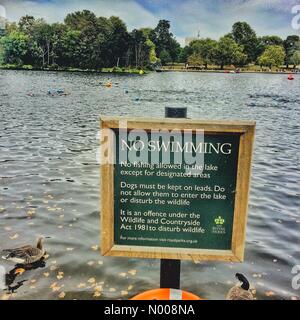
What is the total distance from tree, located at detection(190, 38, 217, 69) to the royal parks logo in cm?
13060

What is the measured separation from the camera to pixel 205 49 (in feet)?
427

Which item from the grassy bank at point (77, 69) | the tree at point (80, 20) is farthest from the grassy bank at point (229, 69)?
the tree at point (80, 20)

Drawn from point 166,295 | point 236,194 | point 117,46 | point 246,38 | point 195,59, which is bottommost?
point 166,295

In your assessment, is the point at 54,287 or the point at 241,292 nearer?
the point at 241,292

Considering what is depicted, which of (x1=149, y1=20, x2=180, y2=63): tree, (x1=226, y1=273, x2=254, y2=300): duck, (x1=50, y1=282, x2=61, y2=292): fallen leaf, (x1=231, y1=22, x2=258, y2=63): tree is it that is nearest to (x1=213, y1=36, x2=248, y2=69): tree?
(x1=231, y1=22, x2=258, y2=63): tree

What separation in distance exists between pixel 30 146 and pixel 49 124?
20.9 ft

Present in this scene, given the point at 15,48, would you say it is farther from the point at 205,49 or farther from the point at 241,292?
the point at 241,292

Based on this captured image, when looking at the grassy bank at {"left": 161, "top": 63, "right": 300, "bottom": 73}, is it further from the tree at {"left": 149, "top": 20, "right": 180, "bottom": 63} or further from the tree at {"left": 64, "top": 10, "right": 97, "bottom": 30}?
the tree at {"left": 64, "top": 10, "right": 97, "bottom": 30}

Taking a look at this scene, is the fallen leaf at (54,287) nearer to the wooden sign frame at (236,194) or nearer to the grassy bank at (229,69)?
the wooden sign frame at (236,194)

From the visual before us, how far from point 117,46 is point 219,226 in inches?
4072

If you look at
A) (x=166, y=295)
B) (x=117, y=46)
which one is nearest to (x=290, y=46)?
(x=117, y=46)

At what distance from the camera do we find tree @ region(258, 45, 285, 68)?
383 feet

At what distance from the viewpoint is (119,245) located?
3268 millimetres

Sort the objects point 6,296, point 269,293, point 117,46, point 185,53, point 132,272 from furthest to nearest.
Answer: point 185,53
point 117,46
point 132,272
point 269,293
point 6,296
